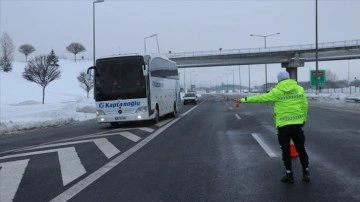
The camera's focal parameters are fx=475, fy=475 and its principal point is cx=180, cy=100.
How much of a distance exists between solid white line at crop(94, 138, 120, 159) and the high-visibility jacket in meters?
4.84

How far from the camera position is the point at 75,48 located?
16938 cm

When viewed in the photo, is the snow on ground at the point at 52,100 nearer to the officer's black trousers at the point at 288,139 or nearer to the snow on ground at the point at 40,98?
the snow on ground at the point at 40,98

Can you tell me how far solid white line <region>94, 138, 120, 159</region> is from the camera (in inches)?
473

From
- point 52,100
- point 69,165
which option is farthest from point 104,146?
point 52,100

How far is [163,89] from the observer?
80.1ft

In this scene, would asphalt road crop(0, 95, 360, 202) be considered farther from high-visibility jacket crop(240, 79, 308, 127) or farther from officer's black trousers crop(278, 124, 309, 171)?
high-visibility jacket crop(240, 79, 308, 127)

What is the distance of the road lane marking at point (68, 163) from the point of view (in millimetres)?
8952

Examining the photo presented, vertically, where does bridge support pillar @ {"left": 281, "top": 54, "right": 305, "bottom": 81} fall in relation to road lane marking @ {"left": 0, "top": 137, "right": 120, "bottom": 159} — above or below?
above

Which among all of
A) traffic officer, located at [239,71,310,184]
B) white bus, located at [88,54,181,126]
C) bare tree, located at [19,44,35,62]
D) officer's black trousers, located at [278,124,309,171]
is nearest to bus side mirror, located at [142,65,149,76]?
white bus, located at [88,54,181,126]

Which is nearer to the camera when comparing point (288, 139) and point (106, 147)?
point (288, 139)

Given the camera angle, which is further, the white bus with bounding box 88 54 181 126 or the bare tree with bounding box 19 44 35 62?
the bare tree with bounding box 19 44 35 62

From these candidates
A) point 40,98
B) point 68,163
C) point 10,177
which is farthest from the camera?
point 40,98

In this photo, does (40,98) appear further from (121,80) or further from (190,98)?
(121,80)

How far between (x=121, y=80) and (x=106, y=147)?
7.64 m
